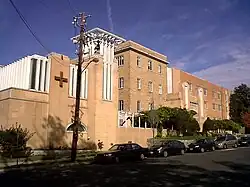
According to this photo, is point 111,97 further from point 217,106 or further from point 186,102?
point 217,106

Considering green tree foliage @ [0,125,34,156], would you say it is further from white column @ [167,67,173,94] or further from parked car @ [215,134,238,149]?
white column @ [167,67,173,94]

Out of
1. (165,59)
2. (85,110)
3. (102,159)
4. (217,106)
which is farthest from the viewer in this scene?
(217,106)

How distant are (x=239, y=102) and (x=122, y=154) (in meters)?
60.3

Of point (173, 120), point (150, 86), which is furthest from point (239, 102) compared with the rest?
point (173, 120)

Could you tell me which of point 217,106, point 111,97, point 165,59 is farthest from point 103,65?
point 217,106

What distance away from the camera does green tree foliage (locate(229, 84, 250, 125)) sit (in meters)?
77.4

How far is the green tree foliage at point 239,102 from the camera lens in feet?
254

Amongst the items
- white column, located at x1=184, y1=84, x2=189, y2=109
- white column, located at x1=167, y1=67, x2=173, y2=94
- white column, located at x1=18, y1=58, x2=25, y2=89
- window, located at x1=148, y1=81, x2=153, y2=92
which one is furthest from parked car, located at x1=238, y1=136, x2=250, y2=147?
white column, located at x1=18, y1=58, x2=25, y2=89

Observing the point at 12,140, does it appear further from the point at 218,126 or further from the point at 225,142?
the point at 218,126

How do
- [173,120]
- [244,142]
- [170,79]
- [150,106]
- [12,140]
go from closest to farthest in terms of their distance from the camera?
[12,140] → [244,142] → [173,120] → [150,106] → [170,79]

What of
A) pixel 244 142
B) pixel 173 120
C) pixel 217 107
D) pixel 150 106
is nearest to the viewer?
pixel 244 142

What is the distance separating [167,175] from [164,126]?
106 ft

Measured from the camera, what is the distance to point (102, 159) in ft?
76.8

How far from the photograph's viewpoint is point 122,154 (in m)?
24.4
